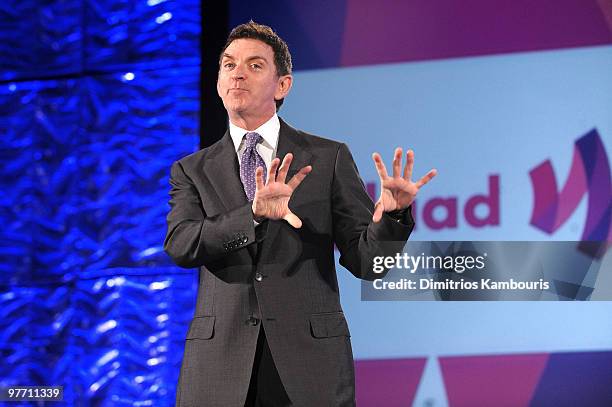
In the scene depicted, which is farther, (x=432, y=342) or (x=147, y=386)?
(x=147, y=386)

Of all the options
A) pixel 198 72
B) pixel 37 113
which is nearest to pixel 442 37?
pixel 198 72

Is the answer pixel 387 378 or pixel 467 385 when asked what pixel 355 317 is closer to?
pixel 387 378

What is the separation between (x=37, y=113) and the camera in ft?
13.8

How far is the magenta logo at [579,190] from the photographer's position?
11.4ft

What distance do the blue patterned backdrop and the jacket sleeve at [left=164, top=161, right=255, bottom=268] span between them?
177cm

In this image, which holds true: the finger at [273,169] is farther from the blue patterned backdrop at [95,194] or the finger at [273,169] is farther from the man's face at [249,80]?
the blue patterned backdrop at [95,194]

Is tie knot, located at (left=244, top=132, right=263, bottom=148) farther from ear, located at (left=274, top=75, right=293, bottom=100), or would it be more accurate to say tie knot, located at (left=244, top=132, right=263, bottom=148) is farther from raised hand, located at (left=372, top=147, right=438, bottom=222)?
raised hand, located at (left=372, top=147, right=438, bottom=222)

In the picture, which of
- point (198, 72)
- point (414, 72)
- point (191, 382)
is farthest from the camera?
point (198, 72)

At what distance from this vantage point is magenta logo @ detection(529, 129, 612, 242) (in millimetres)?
3473

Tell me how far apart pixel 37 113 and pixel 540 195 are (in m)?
2.48

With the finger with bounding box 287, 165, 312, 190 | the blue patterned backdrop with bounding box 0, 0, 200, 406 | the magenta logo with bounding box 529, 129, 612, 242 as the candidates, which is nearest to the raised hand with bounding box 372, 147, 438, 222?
the finger with bounding box 287, 165, 312, 190

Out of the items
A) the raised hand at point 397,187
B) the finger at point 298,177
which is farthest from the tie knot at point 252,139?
the raised hand at point 397,187

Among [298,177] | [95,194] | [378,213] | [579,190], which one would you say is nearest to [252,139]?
[298,177]

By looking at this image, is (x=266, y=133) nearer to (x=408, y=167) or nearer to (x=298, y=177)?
(x=298, y=177)
